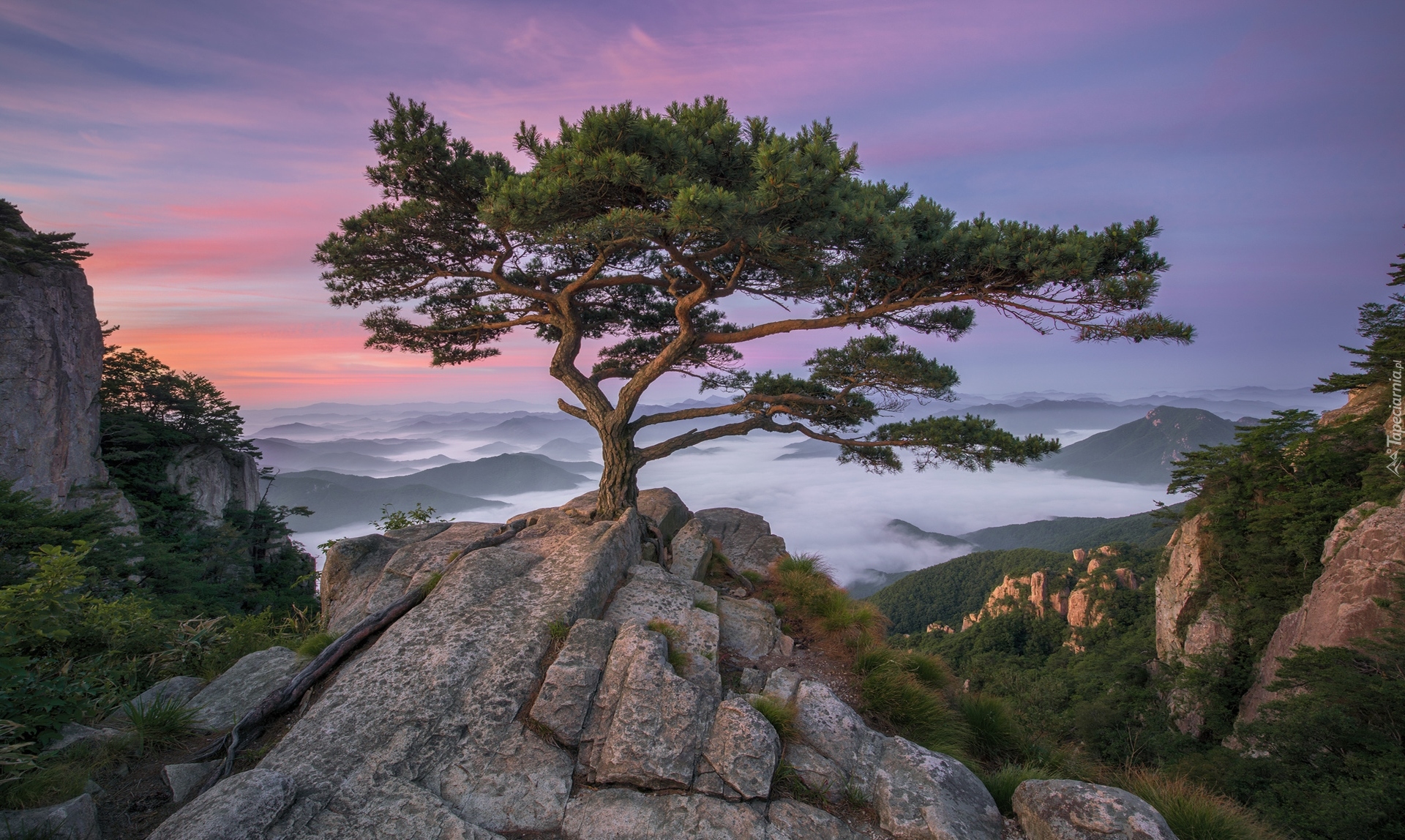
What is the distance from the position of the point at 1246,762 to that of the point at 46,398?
139 feet

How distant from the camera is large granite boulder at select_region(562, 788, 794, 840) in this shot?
3.91 m

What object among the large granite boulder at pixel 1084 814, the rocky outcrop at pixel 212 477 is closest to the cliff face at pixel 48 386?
the rocky outcrop at pixel 212 477

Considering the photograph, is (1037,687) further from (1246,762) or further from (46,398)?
(46,398)

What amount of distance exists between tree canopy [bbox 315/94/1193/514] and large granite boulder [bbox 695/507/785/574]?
4.98 m

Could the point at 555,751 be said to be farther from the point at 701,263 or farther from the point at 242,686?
the point at 701,263

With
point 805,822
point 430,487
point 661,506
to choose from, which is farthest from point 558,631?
point 430,487

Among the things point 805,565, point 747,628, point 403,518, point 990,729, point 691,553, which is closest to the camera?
point 990,729

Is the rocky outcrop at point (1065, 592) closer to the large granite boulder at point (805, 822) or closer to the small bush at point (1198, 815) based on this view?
the small bush at point (1198, 815)

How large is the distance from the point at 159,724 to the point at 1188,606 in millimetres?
33708

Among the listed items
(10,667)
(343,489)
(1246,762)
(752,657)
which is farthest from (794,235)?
(343,489)

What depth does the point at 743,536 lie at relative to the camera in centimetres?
1593

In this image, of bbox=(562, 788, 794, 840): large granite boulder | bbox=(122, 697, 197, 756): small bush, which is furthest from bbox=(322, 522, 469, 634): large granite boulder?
bbox=(562, 788, 794, 840): large granite boulder

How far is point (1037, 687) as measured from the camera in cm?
3906

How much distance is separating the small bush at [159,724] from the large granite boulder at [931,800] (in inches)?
260
